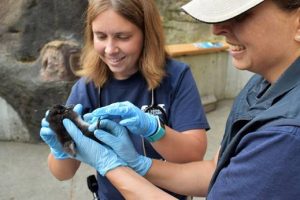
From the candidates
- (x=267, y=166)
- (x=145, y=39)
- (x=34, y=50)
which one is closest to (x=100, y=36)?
(x=145, y=39)

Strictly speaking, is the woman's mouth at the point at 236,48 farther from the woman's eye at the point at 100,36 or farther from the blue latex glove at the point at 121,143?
the woman's eye at the point at 100,36

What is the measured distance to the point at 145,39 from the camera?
1716mm

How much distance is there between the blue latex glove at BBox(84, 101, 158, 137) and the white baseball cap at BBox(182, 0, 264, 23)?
1.69 feet

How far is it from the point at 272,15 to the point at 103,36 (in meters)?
0.86

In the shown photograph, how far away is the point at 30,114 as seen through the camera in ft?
13.2

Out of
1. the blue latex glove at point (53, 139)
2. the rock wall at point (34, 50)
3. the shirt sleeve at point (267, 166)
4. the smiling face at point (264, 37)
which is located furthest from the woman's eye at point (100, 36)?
the rock wall at point (34, 50)

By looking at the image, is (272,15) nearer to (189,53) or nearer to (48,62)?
(48,62)

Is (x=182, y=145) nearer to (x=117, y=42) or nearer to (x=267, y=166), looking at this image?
(x=117, y=42)

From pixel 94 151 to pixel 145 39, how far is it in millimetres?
561

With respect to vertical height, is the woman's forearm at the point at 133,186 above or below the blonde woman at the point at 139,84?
below

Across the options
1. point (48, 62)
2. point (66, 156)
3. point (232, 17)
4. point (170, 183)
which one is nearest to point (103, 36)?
point (66, 156)

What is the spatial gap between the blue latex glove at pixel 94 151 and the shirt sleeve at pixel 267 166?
1.90 feet

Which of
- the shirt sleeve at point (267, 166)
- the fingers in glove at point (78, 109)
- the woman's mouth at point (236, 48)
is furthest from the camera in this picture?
the fingers in glove at point (78, 109)

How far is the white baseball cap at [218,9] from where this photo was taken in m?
0.96
